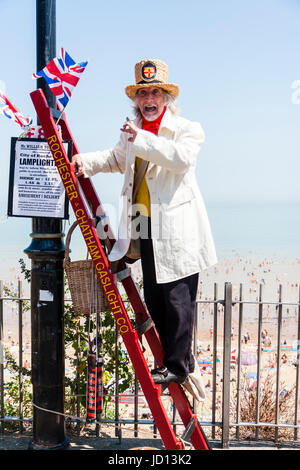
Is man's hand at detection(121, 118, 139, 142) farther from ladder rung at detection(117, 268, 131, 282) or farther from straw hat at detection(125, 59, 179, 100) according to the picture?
ladder rung at detection(117, 268, 131, 282)

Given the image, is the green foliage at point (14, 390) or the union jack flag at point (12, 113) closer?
the union jack flag at point (12, 113)

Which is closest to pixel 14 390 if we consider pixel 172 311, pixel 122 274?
pixel 122 274

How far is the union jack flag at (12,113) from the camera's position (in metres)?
2.88

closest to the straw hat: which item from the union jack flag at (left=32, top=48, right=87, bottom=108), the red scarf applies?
the red scarf

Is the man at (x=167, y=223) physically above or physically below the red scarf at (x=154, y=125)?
below

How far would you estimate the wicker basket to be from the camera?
2.88 m

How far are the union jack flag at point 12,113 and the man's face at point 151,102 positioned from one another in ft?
2.63

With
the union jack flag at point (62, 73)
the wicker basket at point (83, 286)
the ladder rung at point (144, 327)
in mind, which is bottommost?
the ladder rung at point (144, 327)

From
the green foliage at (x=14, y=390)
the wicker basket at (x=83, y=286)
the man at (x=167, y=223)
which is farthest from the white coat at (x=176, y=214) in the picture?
the green foliage at (x=14, y=390)

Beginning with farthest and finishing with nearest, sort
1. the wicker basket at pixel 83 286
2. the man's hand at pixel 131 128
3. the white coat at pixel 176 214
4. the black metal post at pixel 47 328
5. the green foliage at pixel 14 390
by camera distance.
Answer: the green foliage at pixel 14 390, the black metal post at pixel 47 328, the wicker basket at pixel 83 286, the white coat at pixel 176 214, the man's hand at pixel 131 128

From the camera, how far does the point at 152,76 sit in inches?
107

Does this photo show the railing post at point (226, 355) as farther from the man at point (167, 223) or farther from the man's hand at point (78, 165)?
the man's hand at point (78, 165)

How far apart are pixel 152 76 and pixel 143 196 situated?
2.41 feet
